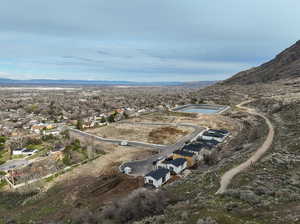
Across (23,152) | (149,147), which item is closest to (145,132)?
(149,147)

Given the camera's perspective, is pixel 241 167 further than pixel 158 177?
No

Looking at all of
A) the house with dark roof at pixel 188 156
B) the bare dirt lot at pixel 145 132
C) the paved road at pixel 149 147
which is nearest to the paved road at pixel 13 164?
the paved road at pixel 149 147

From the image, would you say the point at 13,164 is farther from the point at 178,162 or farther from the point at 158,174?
A: the point at 178,162

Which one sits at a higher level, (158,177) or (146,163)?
(158,177)

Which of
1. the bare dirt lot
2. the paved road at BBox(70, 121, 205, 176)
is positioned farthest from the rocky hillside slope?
the bare dirt lot

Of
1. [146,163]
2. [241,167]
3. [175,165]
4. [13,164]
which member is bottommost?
[13,164]

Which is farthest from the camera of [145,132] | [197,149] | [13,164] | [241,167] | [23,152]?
[145,132]

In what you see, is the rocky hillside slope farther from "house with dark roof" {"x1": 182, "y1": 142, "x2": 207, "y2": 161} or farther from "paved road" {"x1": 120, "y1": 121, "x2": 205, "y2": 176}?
"house with dark roof" {"x1": 182, "y1": 142, "x2": 207, "y2": 161}
